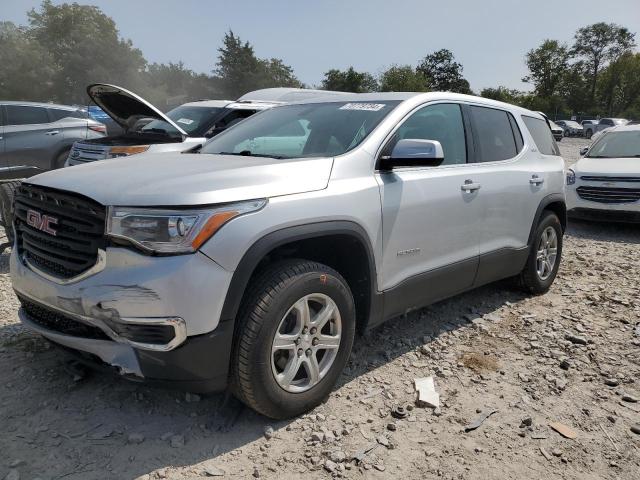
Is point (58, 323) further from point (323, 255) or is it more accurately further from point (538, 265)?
point (538, 265)

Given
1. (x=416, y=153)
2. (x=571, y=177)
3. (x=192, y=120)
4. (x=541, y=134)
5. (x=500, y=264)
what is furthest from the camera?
(x=571, y=177)

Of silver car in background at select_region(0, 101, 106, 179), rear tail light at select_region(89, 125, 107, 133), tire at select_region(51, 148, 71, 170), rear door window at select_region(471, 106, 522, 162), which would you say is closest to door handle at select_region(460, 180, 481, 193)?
rear door window at select_region(471, 106, 522, 162)

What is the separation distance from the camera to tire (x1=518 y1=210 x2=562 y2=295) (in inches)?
175

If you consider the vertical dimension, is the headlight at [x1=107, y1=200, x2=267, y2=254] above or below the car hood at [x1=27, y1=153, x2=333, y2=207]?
below

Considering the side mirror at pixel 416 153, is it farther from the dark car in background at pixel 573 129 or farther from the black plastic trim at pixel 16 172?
the dark car in background at pixel 573 129

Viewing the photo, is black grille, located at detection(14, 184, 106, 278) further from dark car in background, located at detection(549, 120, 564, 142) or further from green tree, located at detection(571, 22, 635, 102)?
green tree, located at detection(571, 22, 635, 102)

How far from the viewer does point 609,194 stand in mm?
7656

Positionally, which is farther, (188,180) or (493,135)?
(493,135)

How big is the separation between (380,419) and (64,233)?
6.11 ft

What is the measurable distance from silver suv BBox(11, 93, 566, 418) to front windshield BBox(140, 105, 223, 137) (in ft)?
12.3

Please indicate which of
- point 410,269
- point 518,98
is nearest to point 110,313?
point 410,269

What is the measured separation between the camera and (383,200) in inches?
113

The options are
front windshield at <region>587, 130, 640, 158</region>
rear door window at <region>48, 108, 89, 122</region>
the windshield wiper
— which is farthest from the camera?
rear door window at <region>48, 108, 89, 122</region>

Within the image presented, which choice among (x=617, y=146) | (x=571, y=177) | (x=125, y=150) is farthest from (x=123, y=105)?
(x=617, y=146)
